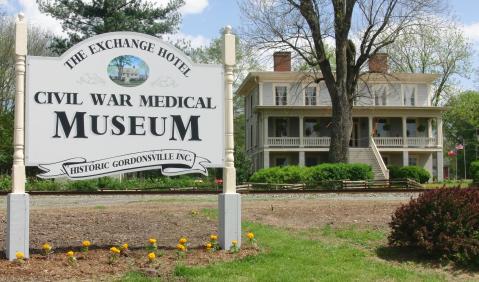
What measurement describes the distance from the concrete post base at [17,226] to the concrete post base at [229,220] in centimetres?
253

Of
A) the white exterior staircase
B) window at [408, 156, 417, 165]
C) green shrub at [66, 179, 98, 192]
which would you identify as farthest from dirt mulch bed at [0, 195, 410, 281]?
window at [408, 156, 417, 165]

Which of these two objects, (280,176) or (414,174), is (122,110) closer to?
(280,176)

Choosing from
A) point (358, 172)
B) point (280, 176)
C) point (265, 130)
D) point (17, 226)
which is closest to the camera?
point (17, 226)

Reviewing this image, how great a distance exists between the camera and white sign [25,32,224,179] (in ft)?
25.8

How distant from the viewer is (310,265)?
7.27m

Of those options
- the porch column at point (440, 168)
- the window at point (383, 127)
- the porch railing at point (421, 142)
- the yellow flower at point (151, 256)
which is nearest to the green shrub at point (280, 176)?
the porch railing at point (421, 142)

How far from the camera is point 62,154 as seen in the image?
789cm

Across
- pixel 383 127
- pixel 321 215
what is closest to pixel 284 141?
pixel 383 127

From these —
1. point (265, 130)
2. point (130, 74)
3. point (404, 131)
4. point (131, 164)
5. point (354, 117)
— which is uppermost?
point (354, 117)

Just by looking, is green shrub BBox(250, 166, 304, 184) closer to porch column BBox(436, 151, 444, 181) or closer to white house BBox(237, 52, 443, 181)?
white house BBox(237, 52, 443, 181)

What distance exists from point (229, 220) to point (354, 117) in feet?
127

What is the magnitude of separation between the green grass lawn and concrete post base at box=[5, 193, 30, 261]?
67.2 inches

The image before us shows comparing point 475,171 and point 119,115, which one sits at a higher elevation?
point 119,115

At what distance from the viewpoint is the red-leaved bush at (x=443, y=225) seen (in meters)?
7.62
